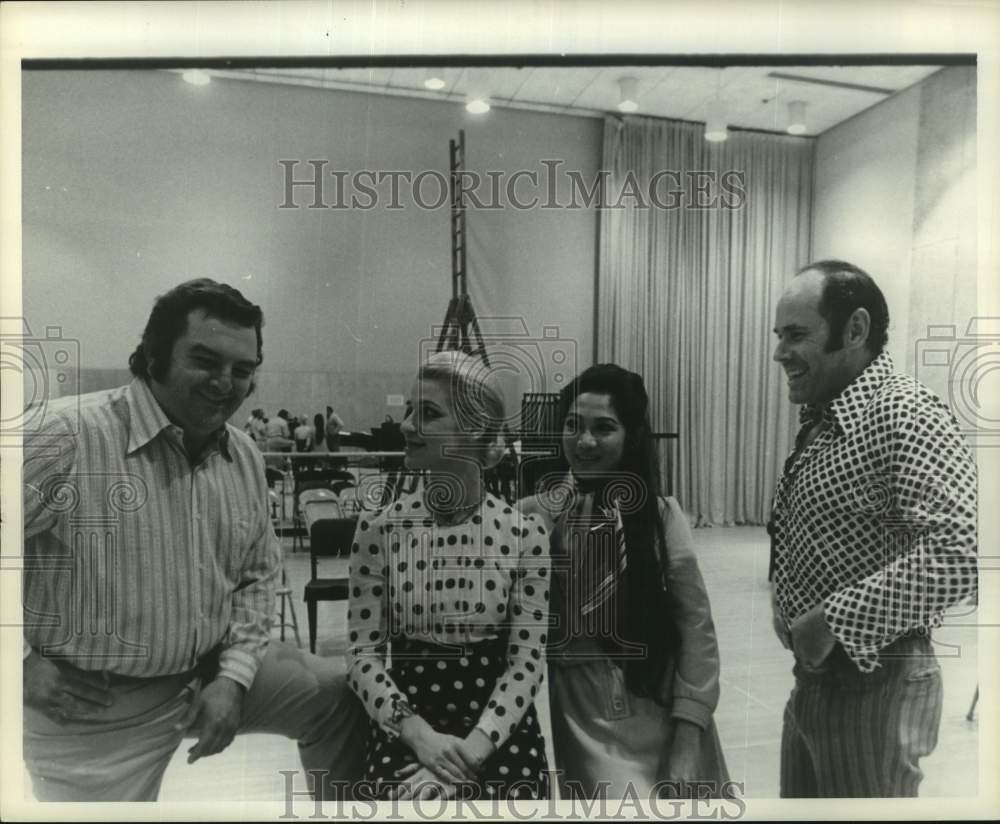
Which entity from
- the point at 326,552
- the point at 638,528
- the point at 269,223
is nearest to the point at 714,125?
the point at 638,528

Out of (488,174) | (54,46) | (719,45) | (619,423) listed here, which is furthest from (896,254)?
(54,46)

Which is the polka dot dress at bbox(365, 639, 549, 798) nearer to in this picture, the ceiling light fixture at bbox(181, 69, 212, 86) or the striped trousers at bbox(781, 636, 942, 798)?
the striped trousers at bbox(781, 636, 942, 798)

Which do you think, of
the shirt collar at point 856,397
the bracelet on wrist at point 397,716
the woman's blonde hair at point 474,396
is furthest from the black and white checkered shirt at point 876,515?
the bracelet on wrist at point 397,716

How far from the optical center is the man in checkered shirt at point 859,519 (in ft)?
7.19

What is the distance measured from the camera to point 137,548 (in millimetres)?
2191

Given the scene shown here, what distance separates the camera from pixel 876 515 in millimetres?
2182

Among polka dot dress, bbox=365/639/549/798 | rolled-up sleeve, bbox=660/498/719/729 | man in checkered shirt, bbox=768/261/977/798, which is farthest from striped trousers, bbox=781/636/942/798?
polka dot dress, bbox=365/639/549/798

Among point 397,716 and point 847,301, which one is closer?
point 397,716

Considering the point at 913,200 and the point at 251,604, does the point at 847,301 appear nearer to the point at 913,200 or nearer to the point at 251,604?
the point at 913,200

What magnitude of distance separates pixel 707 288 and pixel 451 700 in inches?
50.8

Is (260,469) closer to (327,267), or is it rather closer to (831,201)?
(327,267)

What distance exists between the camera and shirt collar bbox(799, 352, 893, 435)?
7.22ft

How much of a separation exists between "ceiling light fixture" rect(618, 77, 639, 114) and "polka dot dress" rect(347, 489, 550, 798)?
1.10 meters

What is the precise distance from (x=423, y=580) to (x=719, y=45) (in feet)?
5.36
